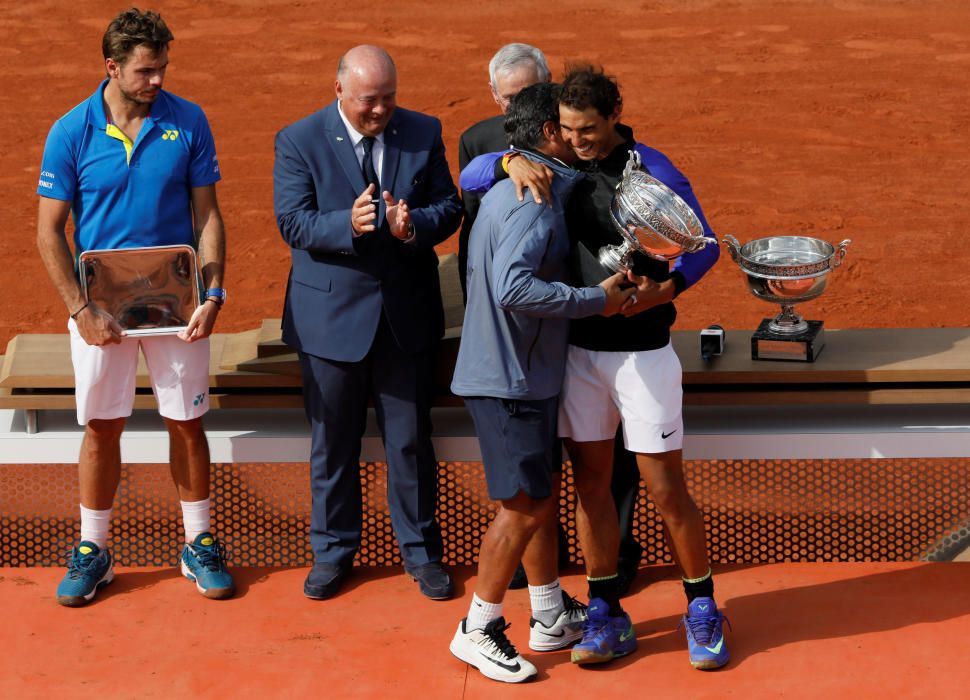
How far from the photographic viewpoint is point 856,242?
10.2 meters

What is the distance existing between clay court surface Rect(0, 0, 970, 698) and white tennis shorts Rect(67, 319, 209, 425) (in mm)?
709

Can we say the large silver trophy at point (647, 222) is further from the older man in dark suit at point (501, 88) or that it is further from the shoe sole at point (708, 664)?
the shoe sole at point (708, 664)

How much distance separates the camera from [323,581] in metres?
5.14

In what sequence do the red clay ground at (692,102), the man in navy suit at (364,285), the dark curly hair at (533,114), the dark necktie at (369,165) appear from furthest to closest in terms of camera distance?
1. the red clay ground at (692,102)
2. the dark necktie at (369,165)
3. the man in navy suit at (364,285)
4. the dark curly hair at (533,114)

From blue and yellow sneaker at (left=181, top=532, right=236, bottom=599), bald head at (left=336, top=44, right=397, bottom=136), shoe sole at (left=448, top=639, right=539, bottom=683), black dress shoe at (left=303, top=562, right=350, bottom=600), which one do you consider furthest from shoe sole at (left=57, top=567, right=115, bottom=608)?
bald head at (left=336, top=44, right=397, bottom=136)

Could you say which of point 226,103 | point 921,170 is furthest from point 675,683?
point 226,103

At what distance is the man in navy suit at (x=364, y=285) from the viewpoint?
474cm

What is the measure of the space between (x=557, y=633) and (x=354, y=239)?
143 cm

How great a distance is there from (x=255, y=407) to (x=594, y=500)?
1478mm

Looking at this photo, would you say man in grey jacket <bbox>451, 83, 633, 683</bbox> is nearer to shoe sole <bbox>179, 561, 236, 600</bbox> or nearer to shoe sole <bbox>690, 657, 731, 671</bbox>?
shoe sole <bbox>690, 657, 731, 671</bbox>

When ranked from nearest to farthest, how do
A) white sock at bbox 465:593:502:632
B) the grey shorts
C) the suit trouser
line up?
the grey shorts → white sock at bbox 465:593:502:632 → the suit trouser

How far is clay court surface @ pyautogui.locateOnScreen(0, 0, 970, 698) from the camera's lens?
4625 millimetres

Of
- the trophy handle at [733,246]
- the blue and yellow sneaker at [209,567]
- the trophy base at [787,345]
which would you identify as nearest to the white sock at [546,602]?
the blue and yellow sneaker at [209,567]

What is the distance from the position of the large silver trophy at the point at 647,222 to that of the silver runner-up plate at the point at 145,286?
1.48m
